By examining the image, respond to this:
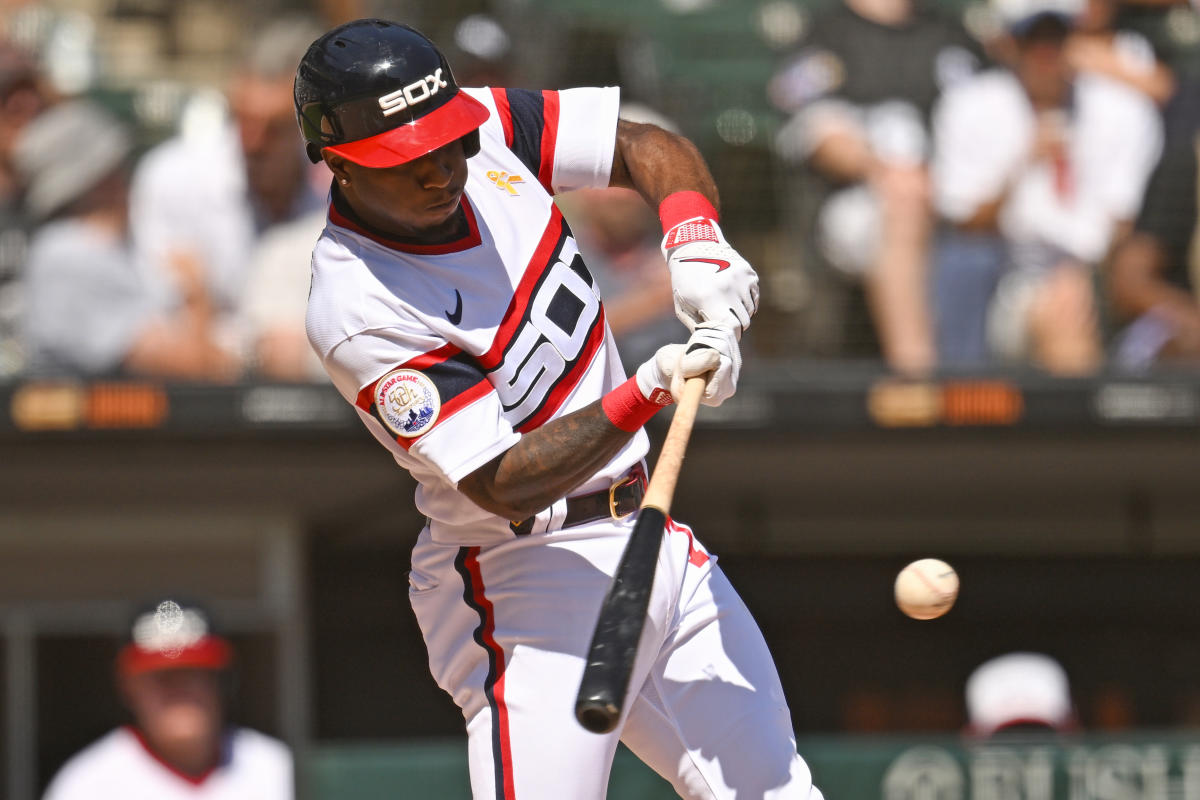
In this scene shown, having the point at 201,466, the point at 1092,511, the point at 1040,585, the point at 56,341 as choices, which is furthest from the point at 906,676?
the point at 56,341

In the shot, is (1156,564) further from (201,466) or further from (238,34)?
(238,34)

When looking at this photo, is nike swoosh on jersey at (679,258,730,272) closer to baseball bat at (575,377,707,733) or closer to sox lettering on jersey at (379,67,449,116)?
baseball bat at (575,377,707,733)

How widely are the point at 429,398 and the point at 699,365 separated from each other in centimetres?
45

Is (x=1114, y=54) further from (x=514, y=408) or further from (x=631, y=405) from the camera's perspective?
(x=631, y=405)

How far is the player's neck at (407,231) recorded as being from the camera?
295 cm

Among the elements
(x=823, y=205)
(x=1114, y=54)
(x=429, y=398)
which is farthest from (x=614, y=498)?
(x=1114, y=54)

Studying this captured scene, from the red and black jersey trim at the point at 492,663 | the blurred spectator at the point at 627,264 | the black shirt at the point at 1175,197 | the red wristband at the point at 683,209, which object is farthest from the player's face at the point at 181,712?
the black shirt at the point at 1175,197

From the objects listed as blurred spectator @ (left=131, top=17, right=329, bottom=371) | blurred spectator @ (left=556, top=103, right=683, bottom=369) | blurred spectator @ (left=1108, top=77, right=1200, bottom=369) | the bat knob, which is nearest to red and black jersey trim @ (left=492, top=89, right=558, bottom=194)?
the bat knob

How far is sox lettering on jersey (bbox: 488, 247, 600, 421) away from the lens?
294cm

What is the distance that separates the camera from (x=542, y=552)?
3.00 meters

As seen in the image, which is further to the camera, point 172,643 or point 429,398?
point 172,643

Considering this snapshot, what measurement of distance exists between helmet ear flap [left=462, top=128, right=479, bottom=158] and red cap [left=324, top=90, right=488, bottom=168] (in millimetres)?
84

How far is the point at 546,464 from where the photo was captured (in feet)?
9.07

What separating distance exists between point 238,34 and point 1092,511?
393 centimetres
